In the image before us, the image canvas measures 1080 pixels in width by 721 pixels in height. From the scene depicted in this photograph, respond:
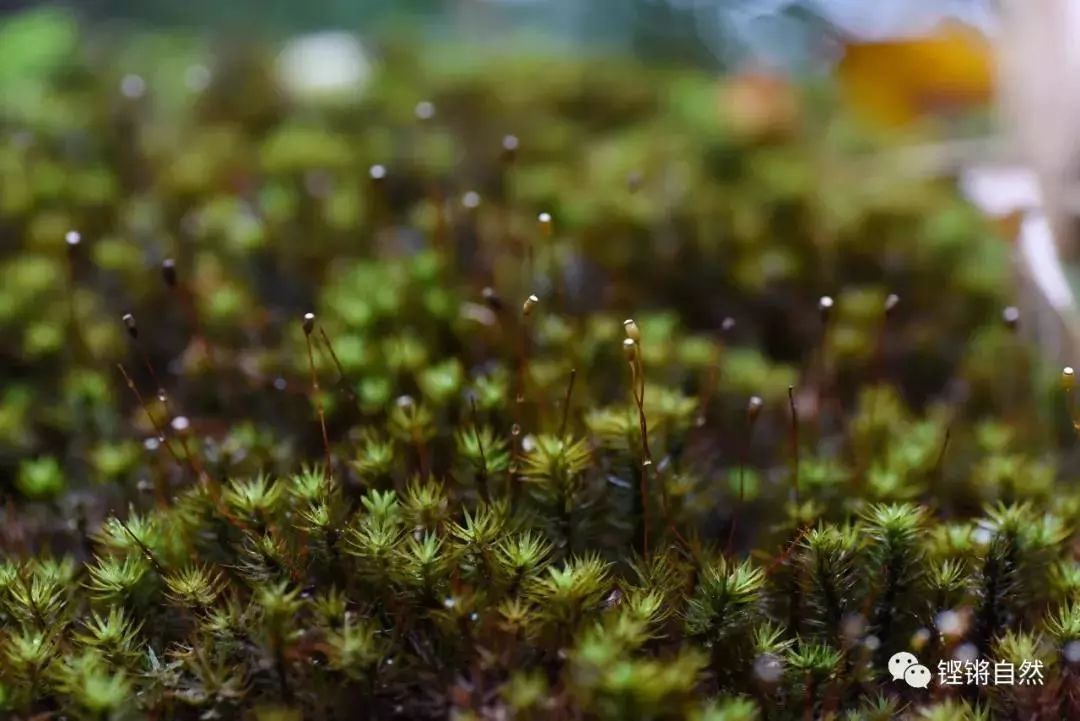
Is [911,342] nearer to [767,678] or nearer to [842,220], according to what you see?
[842,220]

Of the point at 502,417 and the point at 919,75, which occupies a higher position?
the point at 919,75

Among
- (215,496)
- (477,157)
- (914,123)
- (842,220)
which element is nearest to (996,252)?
(842,220)

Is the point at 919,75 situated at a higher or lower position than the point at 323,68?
higher

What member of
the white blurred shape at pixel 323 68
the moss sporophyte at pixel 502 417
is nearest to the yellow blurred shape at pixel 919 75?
the moss sporophyte at pixel 502 417

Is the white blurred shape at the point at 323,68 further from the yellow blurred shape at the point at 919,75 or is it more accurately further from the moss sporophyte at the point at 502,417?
the yellow blurred shape at the point at 919,75

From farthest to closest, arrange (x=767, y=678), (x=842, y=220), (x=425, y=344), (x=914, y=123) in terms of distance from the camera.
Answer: (x=914, y=123) → (x=842, y=220) → (x=425, y=344) → (x=767, y=678)

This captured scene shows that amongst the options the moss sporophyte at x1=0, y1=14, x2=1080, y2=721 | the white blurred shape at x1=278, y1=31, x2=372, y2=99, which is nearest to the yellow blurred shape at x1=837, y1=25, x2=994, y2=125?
the moss sporophyte at x1=0, y1=14, x2=1080, y2=721

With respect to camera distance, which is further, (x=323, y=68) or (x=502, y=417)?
(x=323, y=68)
